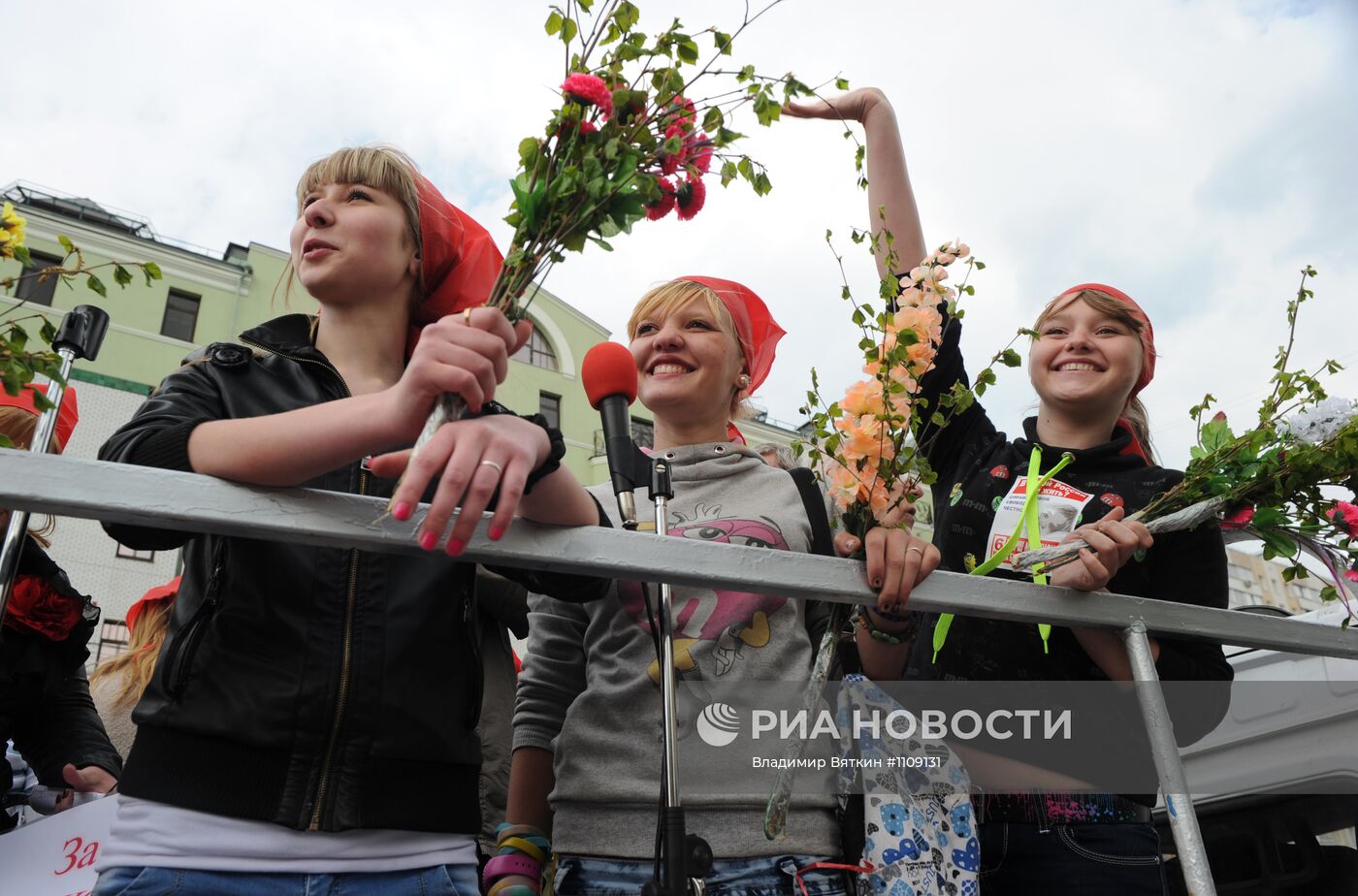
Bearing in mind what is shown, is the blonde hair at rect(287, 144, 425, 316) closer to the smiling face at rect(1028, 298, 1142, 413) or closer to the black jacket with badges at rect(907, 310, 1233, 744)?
the black jacket with badges at rect(907, 310, 1233, 744)

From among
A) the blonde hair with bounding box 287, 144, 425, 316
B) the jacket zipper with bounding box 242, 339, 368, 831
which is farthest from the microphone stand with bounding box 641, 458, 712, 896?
the blonde hair with bounding box 287, 144, 425, 316

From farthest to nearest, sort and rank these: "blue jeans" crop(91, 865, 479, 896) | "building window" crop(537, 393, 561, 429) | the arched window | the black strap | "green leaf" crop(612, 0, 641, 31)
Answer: the arched window
"building window" crop(537, 393, 561, 429)
the black strap
"green leaf" crop(612, 0, 641, 31)
"blue jeans" crop(91, 865, 479, 896)

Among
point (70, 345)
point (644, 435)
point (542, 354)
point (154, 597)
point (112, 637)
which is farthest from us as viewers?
point (542, 354)

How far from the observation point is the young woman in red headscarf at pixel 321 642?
128 centimetres

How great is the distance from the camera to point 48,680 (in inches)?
113

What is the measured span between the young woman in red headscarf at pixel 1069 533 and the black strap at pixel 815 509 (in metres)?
0.28

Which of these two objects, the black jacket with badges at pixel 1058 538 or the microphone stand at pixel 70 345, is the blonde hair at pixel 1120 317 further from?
the microphone stand at pixel 70 345

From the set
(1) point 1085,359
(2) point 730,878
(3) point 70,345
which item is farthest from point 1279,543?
(3) point 70,345

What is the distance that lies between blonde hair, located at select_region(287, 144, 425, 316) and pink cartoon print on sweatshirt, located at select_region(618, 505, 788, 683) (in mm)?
758

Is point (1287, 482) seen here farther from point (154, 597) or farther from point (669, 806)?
point (154, 597)

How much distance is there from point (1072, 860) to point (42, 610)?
260 cm

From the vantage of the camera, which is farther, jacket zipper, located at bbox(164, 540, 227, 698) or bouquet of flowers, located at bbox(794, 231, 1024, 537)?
bouquet of flowers, located at bbox(794, 231, 1024, 537)

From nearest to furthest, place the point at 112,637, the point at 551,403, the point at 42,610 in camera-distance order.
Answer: the point at 42,610
the point at 112,637
the point at 551,403

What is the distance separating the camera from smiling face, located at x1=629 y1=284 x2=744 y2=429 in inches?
101
